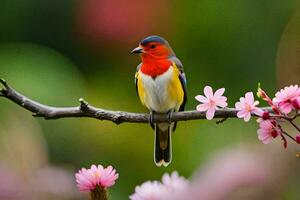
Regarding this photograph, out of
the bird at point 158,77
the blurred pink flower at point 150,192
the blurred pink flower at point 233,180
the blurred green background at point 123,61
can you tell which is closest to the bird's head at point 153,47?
the bird at point 158,77

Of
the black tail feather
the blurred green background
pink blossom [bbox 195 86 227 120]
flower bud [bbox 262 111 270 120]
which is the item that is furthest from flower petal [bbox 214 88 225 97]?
the blurred green background

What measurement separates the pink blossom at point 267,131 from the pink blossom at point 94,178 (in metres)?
0.33

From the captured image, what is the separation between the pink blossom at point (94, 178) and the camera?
79.0 inches

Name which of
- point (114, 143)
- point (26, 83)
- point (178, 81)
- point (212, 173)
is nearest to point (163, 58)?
point (178, 81)

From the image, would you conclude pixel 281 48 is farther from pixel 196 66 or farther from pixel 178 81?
pixel 178 81

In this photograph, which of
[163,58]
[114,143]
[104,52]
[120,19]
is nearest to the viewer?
[163,58]

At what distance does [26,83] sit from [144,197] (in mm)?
3466

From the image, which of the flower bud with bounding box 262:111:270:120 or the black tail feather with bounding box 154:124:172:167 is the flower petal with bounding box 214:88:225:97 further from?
the black tail feather with bounding box 154:124:172:167

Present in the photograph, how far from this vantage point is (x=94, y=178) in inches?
79.4

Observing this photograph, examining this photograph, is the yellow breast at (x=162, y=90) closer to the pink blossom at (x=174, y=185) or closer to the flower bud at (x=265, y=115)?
the pink blossom at (x=174, y=185)

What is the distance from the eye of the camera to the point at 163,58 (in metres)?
3.36

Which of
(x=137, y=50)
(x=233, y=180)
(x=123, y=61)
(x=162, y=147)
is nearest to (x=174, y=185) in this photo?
(x=233, y=180)

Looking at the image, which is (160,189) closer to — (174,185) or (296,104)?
(174,185)

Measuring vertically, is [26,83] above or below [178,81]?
above
